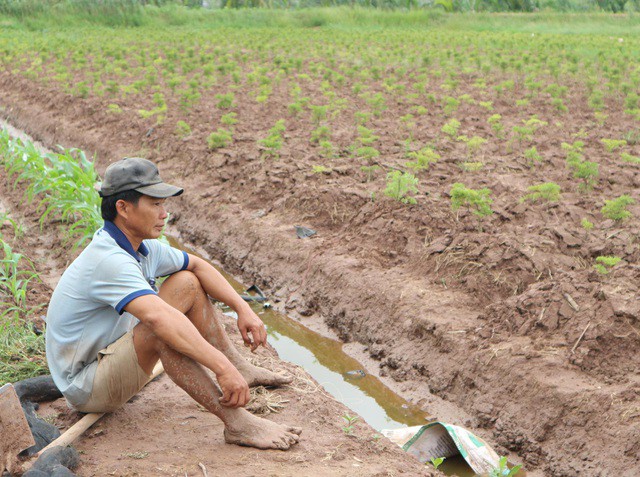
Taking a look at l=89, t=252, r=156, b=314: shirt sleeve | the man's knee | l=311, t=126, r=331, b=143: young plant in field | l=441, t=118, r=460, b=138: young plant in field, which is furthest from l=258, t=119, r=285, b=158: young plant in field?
l=89, t=252, r=156, b=314: shirt sleeve

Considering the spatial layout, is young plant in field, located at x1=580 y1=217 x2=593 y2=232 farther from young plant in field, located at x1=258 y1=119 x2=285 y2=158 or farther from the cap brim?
the cap brim

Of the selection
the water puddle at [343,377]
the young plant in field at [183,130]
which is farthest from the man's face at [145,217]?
the young plant in field at [183,130]

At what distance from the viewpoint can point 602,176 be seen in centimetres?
776

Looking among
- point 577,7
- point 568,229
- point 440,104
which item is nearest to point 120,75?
point 440,104

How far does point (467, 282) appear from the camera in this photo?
18.7 feet

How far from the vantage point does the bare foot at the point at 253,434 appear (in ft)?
12.1

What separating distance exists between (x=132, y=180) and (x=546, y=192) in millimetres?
4268

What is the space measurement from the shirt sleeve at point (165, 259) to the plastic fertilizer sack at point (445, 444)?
58.2 inches

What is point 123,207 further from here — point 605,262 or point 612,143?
point 612,143

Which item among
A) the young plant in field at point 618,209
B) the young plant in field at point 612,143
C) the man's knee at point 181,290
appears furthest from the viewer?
the young plant in field at point 612,143

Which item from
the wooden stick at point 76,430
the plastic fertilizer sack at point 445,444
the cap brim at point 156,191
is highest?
the cap brim at point 156,191

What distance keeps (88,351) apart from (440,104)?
865 centimetres

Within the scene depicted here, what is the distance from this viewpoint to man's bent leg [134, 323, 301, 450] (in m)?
3.49

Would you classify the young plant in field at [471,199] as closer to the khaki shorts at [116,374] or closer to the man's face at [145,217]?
the man's face at [145,217]
